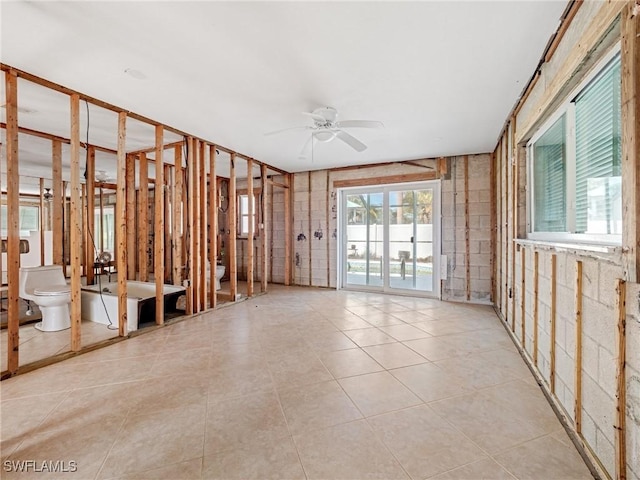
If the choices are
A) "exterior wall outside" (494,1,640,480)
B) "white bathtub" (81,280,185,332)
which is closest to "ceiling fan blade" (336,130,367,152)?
"exterior wall outside" (494,1,640,480)

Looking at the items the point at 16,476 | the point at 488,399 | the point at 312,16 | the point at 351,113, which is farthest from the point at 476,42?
the point at 16,476

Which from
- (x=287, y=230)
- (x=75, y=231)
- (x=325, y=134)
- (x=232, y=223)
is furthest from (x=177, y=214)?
(x=287, y=230)

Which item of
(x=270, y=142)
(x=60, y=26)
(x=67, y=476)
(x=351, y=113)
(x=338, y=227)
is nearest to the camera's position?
(x=67, y=476)

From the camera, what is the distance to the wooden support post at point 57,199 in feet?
12.9

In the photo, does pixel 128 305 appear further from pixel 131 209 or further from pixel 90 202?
pixel 131 209

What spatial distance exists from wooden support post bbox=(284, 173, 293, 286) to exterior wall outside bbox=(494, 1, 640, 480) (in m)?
4.49

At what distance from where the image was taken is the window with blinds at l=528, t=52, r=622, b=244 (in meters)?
1.50

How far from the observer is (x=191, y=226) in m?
4.18

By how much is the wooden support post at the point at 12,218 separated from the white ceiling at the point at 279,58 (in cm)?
28

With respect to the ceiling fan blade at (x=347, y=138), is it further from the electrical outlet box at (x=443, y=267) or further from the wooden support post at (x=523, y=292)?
the electrical outlet box at (x=443, y=267)

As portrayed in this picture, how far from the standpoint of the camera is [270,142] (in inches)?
174

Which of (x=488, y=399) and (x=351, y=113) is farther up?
(x=351, y=113)

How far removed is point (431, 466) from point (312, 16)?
2701mm

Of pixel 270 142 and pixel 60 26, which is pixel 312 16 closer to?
pixel 60 26
